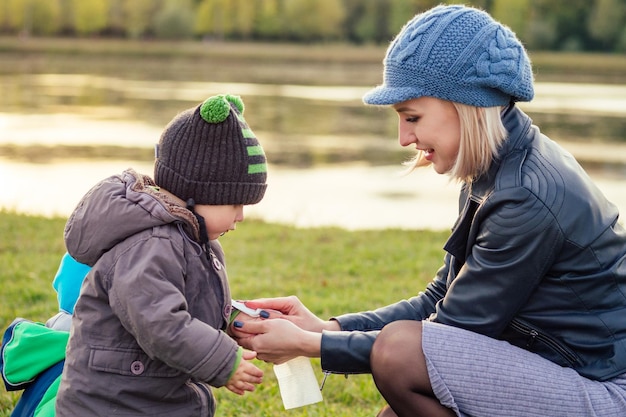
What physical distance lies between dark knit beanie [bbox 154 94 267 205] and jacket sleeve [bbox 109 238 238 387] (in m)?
0.21

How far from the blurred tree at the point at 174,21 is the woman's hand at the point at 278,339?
53.7 meters

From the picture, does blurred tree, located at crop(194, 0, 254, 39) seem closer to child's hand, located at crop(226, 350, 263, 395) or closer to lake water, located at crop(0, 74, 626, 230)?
lake water, located at crop(0, 74, 626, 230)

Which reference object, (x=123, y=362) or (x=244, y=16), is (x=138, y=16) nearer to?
(x=244, y=16)

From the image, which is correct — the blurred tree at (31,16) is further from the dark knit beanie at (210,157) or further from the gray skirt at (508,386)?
the gray skirt at (508,386)

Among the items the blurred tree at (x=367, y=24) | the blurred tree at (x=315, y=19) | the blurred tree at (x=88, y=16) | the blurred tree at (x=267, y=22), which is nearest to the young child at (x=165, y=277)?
the blurred tree at (x=88, y=16)

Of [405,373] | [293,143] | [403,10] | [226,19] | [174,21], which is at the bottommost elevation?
[226,19]

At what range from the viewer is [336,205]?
9578mm

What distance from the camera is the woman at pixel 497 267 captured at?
259 centimetres

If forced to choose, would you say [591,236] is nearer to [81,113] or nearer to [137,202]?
[137,202]

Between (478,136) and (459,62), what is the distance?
0.74 feet

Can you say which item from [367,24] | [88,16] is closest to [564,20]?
[367,24]

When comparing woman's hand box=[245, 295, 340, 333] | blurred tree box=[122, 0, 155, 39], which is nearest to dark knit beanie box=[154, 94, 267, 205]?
woman's hand box=[245, 295, 340, 333]

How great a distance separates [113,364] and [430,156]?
1139 mm

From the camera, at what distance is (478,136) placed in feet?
8.90
